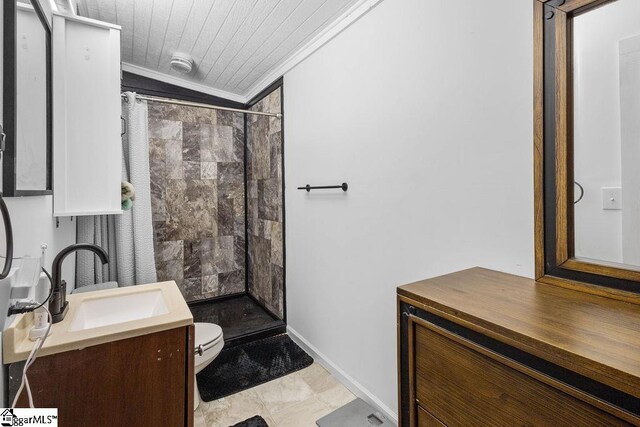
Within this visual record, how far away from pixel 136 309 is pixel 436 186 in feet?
4.78

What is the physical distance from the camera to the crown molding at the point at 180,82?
2.79 m

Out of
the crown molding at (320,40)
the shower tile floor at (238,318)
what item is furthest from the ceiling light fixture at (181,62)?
the shower tile floor at (238,318)

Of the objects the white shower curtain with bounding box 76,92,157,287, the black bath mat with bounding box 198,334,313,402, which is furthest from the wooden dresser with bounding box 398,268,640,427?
the white shower curtain with bounding box 76,92,157,287

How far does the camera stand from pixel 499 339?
675mm

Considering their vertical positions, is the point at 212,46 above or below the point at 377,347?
above

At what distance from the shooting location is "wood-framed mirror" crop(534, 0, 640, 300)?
803mm

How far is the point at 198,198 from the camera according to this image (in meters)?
3.16

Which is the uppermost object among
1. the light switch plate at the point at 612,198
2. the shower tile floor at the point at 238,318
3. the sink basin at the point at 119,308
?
the light switch plate at the point at 612,198

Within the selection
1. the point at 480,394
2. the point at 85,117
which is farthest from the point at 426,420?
the point at 85,117

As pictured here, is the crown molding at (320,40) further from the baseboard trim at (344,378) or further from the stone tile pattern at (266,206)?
the baseboard trim at (344,378)

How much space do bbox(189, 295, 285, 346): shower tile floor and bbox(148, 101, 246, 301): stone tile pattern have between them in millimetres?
154

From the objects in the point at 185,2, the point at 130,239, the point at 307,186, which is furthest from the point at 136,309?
the point at 185,2

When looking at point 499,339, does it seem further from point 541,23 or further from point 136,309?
point 136,309

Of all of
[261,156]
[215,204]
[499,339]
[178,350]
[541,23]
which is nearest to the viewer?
[499,339]
